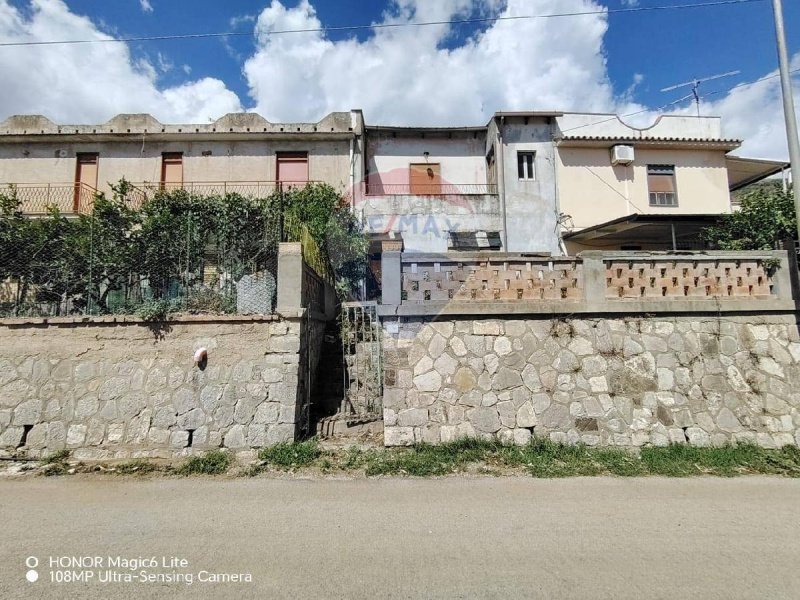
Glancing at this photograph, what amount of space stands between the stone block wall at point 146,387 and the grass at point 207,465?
26 cm

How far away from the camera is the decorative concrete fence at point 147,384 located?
5.58 m

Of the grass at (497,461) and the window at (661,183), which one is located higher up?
the window at (661,183)

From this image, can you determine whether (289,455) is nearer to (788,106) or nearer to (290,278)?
(290,278)

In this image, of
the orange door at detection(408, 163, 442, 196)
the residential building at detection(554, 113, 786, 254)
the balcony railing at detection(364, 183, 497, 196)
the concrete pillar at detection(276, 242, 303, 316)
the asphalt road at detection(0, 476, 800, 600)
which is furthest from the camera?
the orange door at detection(408, 163, 442, 196)

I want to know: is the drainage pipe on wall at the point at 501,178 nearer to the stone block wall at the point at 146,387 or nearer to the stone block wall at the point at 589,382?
the stone block wall at the point at 589,382

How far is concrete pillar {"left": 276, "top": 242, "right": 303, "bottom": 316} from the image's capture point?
590cm

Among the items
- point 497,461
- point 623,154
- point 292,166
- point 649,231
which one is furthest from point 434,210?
point 497,461

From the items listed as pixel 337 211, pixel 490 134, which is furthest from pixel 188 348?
pixel 490 134

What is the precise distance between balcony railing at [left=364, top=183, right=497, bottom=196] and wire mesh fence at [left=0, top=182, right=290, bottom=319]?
8.89 meters

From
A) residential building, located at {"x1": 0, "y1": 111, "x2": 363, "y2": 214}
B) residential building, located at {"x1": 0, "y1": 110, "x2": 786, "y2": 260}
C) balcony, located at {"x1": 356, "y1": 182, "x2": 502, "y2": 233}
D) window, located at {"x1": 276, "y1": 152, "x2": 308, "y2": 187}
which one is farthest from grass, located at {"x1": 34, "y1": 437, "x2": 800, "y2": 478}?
window, located at {"x1": 276, "y1": 152, "x2": 308, "y2": 187}

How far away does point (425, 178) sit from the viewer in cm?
1537

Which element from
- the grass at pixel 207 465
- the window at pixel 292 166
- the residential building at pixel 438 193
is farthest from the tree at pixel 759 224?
the window at pixel 292 166

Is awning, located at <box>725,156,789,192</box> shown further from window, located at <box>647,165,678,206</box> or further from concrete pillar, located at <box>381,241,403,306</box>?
concrete pillar, located at <box>381,241,403,306</box>

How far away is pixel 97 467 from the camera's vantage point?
5.21 meters
